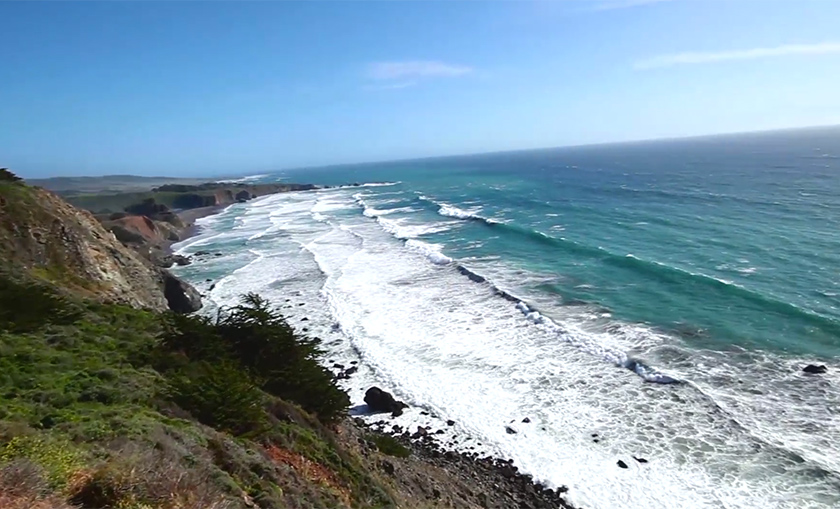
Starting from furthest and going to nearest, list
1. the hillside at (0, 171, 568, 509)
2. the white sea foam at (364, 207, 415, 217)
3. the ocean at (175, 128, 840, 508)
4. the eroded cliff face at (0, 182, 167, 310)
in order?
the white sea foam at (364, 207, 415, 217) → the eroded cliff face at (0, 182, 167, 310) → the ocean at (175, 128, 840, 508) → the hillside at (0, 171, 568, 509)

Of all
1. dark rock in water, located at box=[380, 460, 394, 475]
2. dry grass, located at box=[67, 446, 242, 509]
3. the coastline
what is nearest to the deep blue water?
dark rock in water, located at box=[380, 460, 394, 475]

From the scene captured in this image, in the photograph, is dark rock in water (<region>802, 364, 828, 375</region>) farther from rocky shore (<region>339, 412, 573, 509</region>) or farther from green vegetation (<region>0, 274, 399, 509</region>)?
green vegetation (<region>0, 274, 399, 509</region>)

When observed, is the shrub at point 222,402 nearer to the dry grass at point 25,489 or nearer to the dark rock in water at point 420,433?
the dry grass at point 25,489

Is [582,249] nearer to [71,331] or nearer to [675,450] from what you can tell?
[675,450]

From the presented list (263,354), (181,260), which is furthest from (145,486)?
(181,260)

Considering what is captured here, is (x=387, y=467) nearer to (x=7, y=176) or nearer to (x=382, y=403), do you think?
(x=382, y=403)

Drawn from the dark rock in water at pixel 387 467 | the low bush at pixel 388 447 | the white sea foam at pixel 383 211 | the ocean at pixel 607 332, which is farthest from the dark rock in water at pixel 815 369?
the white sea foam at pixel 383 211
